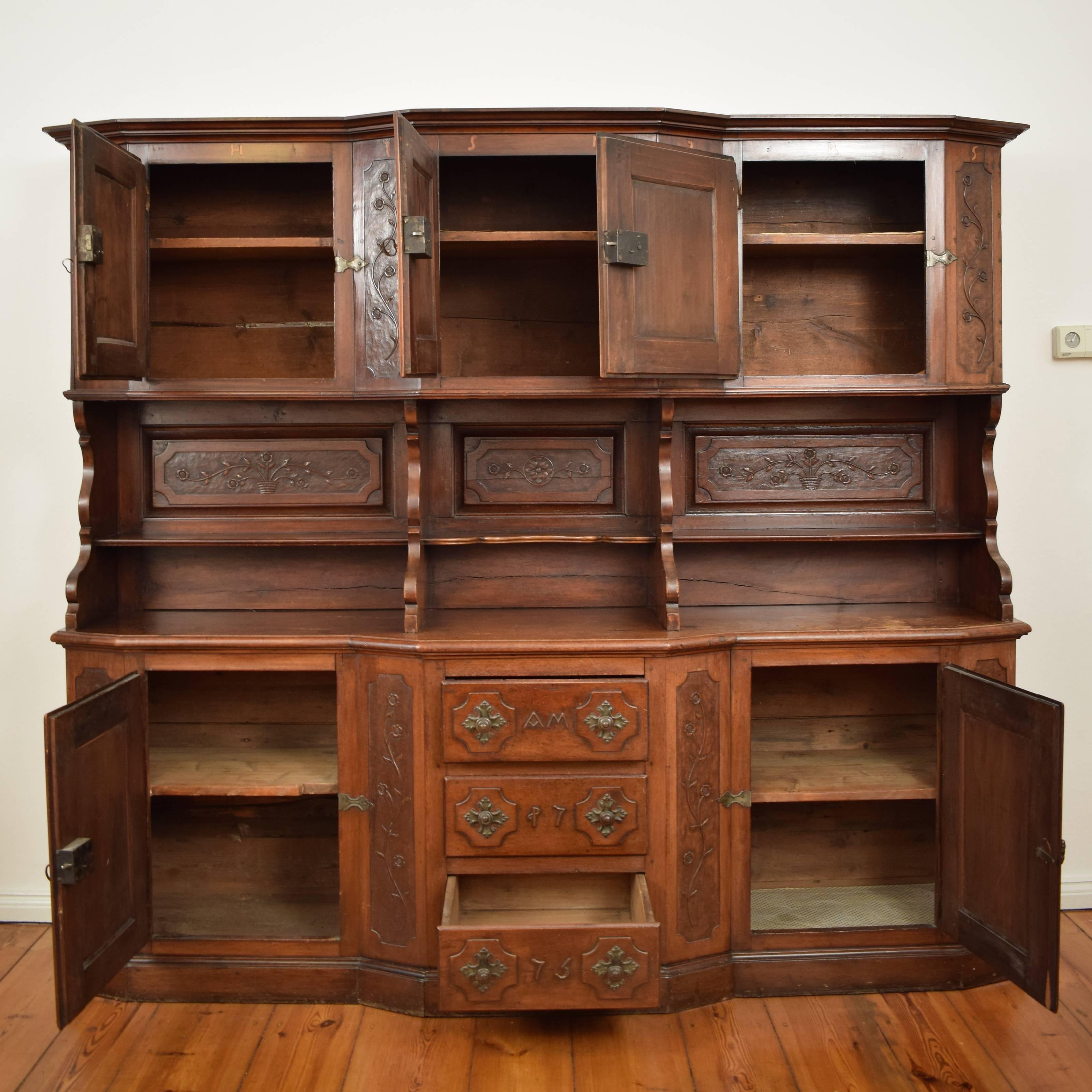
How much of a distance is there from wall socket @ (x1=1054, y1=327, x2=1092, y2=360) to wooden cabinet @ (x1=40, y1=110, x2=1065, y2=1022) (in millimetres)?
449

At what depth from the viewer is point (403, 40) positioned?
3062 millimetres

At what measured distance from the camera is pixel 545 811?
2.51 meters

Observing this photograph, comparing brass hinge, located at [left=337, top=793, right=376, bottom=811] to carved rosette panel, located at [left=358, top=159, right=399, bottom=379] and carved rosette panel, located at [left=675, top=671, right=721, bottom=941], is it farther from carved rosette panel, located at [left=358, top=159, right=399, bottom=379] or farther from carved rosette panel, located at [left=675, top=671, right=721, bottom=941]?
carved rosette panel, located at [left=358, top=159, right=399, bottom=379]

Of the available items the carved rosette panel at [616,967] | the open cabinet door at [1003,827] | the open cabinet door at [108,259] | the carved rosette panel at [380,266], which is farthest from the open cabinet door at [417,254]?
the open cabinet door at [1003,827]

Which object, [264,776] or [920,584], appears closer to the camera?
[264,776]

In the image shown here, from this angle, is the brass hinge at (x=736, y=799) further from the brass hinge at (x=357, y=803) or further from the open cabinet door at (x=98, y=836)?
the open cabinet door at (x=98, y=836)

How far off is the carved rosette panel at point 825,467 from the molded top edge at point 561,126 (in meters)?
0.86

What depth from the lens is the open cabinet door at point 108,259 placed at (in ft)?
7.75

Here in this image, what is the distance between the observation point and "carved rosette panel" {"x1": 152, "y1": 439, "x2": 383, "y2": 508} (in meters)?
2.98

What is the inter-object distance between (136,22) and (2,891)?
2.79 metres

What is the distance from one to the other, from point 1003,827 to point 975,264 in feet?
4.98

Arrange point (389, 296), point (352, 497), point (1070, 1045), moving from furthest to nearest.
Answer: point (352, 497) < point (389, 296) < point (1070, 1045)

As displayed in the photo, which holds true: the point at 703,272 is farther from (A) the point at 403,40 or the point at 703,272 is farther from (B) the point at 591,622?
(A) the point at 403,40

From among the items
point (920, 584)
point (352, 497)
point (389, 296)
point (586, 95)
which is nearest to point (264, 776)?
point (352, 497)
